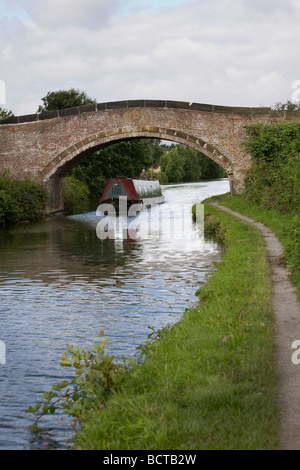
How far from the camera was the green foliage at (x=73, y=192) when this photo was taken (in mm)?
24555

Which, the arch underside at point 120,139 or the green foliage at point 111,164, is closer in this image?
the arch underside at point 120,139

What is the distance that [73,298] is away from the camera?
693cm

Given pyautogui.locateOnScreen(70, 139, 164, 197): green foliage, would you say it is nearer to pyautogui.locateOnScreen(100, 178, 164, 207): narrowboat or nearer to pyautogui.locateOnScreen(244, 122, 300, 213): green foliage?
pyautogui.locateOnScreen(100, 178, 164, 207): narrowboat

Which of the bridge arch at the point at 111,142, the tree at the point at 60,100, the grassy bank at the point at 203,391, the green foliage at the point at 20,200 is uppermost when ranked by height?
the tree at the point at 60,100

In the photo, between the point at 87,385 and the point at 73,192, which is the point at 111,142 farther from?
the point at 87,385

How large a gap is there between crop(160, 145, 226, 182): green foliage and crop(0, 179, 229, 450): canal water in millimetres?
44036

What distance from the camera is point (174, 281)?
773 cm

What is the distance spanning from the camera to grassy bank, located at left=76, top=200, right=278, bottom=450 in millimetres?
2682

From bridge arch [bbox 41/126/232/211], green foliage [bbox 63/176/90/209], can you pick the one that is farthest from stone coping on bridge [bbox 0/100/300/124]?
green foliage [bbox 63/176/90/209]

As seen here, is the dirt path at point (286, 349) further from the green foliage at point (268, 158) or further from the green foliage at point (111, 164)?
the green foliage at point (111, 164)

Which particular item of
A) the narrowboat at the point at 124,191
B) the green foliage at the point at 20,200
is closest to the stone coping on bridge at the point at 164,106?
the green foliage at the point at 20,200

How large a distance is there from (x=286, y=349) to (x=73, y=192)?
73.8 ft

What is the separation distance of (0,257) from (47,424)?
7.52m
